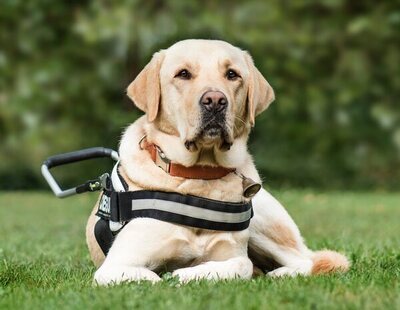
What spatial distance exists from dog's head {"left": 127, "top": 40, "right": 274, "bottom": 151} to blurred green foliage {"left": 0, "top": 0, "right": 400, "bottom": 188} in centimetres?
1494

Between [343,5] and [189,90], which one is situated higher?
[189,90]

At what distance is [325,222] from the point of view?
444 inches

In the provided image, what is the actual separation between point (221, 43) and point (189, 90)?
41 cm

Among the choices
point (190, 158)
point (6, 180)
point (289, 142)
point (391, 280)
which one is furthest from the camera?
point (289, 142)

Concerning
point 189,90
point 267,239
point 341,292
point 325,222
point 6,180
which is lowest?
point 6,180

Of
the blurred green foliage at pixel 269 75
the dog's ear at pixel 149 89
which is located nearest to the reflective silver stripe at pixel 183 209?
the dog's ear at pixel 149 89

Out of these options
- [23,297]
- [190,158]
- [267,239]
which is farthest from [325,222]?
[23,297]

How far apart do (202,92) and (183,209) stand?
0.65 m

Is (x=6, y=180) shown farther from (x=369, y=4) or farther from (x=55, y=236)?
(x=55, y=236)

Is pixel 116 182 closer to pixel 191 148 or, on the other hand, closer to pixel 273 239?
pixel 191 148

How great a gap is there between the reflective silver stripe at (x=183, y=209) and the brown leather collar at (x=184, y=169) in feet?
0.72

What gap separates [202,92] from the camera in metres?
4.67

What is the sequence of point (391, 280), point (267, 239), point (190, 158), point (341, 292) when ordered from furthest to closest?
1. point (267, 239)
2. point (190, 158)
3. point (391, 280)
4. point (341, 292)

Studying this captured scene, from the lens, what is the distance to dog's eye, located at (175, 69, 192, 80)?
4840 mm
